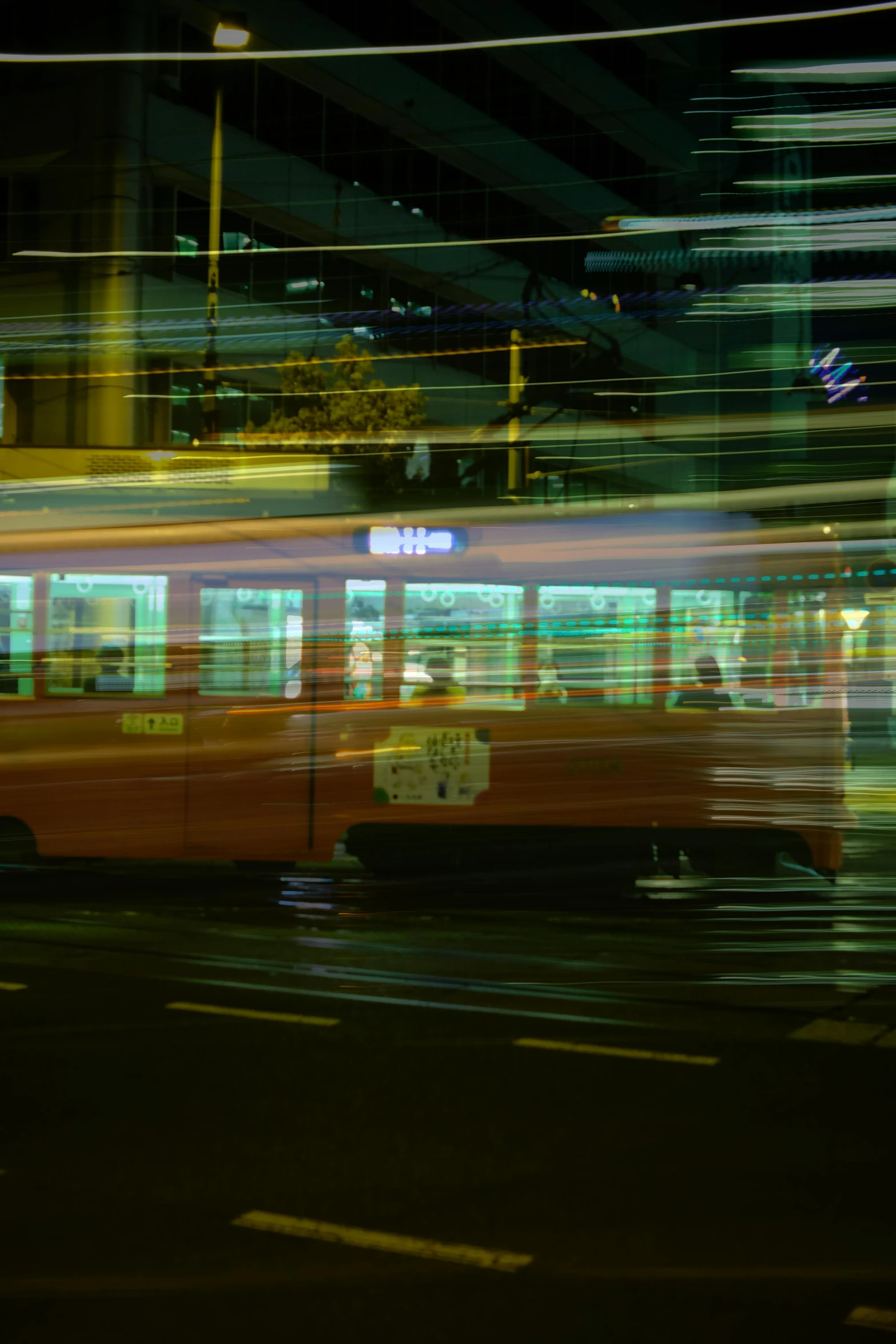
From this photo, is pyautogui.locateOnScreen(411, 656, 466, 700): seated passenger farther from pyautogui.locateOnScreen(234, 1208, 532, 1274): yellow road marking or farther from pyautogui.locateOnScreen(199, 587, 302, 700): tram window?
pyautogui.locateOnScreen(234, 1208, 532, 1274): yellow road marking

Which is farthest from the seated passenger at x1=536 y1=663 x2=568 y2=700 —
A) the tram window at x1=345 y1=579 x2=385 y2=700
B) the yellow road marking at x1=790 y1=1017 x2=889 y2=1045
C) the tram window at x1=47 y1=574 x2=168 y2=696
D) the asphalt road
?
the yellow road marking at x1=790 y1=1017 x2=889 y2=1045

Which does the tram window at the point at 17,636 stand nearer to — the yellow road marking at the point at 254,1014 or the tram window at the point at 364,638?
the tram window at the point at 364,638

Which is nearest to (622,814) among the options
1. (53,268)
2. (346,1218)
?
(346,1218)

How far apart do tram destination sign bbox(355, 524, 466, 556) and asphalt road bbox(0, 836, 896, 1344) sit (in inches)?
120

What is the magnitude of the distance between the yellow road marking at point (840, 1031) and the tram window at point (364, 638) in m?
4.76

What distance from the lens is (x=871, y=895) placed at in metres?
9.78

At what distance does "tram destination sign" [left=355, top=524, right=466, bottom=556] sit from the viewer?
1009 centimetres

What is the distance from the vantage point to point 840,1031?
6.11 meters

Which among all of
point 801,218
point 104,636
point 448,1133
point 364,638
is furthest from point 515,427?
point 448,1133

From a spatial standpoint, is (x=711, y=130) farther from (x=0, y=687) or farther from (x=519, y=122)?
(x=0, y=687)

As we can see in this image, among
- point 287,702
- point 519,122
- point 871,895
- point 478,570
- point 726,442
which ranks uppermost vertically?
point 519,122

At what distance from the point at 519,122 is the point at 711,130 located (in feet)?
29.3

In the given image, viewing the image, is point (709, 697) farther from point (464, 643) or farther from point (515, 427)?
point (515, 427)

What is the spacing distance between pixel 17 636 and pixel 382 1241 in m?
7.55
